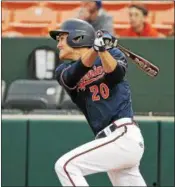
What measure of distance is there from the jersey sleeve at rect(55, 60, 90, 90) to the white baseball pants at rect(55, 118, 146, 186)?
400 millimetres

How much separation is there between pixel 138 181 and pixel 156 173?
186 centimetres

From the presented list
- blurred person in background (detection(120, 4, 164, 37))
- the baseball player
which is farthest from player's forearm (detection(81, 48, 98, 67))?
blurred person in background (detection(120, 4, 164, 37))

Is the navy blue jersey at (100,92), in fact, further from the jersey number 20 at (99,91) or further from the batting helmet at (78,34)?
the batting helmet at (78,34)

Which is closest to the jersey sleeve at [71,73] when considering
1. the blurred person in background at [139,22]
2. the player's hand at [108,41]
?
the player's hand at [108,41]

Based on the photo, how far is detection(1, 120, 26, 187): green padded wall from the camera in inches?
266

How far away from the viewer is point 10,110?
707 centimetres

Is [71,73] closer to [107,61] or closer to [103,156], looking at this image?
[107,61]

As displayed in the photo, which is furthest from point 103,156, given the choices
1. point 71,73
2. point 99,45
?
point 99,45

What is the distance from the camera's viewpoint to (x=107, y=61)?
4.46 metres

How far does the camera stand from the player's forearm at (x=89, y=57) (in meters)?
4.48

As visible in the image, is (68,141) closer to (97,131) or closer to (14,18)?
(97,131)

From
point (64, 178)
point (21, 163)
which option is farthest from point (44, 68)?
point (64, 178)

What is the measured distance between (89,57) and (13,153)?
2.51 meters

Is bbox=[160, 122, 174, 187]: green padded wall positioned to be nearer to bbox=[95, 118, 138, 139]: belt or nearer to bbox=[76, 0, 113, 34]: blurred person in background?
bbox=[76, 0, 113, 34]: blurred person in background
